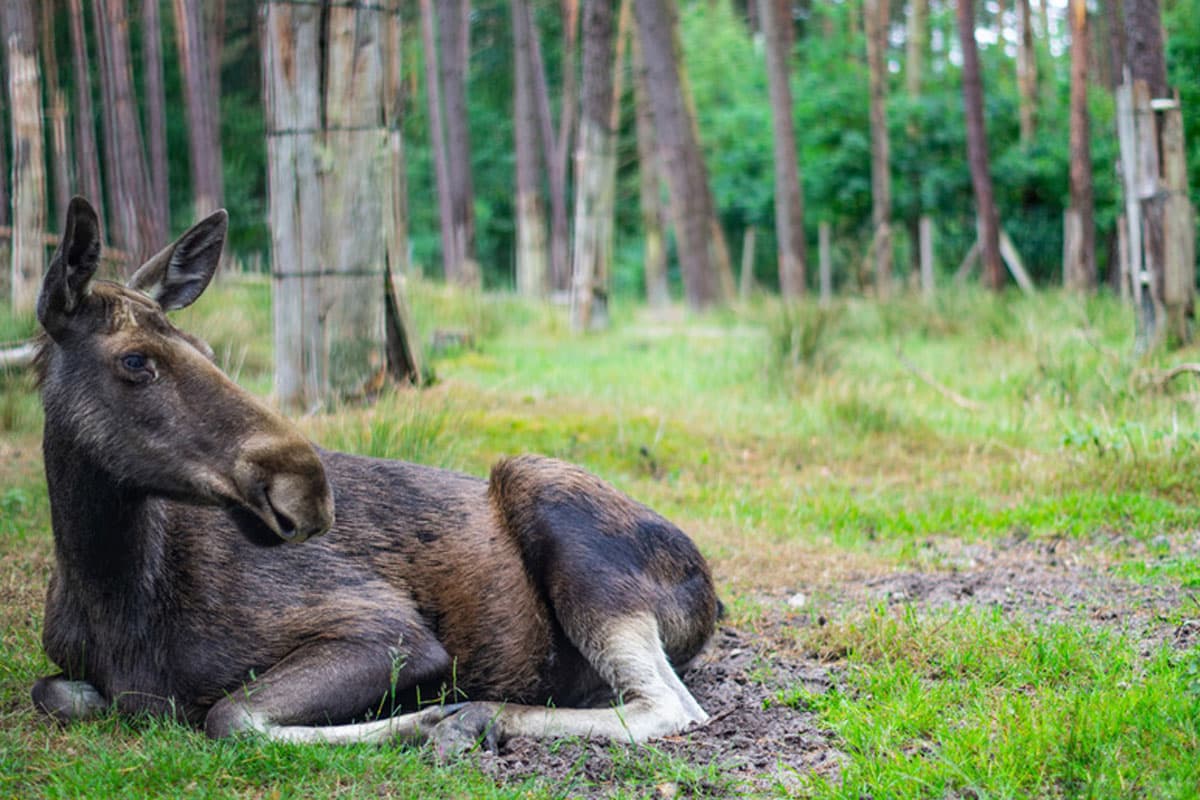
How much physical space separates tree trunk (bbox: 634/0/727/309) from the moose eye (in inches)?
666

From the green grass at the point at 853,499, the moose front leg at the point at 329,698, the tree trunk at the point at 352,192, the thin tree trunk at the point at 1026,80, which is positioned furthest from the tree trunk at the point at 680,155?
the moose front leg at the point at 329,698

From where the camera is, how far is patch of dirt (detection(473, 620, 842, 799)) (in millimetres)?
3701

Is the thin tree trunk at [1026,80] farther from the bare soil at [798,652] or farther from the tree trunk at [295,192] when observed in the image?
the bare soil at [798,652]

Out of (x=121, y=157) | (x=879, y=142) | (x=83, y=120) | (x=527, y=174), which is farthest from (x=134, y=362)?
(x=527, y=174)

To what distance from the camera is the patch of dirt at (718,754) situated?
146 inches

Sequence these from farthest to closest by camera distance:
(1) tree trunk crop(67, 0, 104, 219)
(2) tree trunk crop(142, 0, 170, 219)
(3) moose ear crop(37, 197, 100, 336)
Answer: (2) tree trunk crop(142, 0, 170, 219) → (1) tree trunk crop(67, 0, 104, 219) → (3) moose ear crop(37, 197, 100, 336)

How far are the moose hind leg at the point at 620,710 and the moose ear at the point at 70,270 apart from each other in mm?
1754

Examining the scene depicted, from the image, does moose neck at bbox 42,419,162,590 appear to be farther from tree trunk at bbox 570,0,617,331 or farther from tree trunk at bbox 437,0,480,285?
tree trunk at bbox 437,0,480,285

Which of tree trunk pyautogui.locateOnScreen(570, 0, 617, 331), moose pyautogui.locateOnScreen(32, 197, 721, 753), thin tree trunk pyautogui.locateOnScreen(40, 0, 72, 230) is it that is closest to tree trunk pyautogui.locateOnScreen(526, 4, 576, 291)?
tree trunk pyautogui.locateOnScreen(570, 0, 617, 331)

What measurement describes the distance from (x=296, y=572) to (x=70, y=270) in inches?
48.2

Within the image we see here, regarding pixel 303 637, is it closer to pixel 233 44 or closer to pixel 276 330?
pixel 276 330

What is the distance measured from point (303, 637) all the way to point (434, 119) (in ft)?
95.0

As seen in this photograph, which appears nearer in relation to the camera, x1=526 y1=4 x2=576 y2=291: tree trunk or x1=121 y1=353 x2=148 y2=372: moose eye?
x1=121 y1=353 x2=148 y2=372: moose eye

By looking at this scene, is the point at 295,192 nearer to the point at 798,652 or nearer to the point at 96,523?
the point at 96,523
